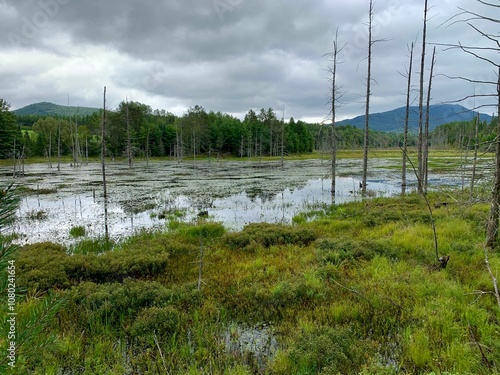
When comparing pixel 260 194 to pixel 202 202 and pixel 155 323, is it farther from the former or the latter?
pixel 155 323

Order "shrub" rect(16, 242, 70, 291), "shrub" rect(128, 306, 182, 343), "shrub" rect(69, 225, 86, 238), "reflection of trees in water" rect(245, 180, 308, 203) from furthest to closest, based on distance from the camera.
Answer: "reflection of trees in water" rect(245, 180, 308, 203) → "shrub" rect(69, 225, 86, 238) → "shrub" rect(16, 242, 70, 291) → "shrub" rect(128, 306, 182, 343)

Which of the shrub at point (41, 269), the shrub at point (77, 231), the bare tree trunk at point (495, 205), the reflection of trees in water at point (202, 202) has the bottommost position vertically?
the shrub at point (77, 231)

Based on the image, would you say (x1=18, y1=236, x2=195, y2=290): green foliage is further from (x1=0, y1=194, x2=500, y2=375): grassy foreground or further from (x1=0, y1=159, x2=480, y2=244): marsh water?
(x1=0, y1=159, x2=480, y2=244): marsh water

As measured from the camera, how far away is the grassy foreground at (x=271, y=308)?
4465mm

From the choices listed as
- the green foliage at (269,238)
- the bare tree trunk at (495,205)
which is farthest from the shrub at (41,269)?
the bare tree trunk at (495,205)

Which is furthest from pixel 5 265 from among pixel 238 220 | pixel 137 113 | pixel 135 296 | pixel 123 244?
pixel 137 113

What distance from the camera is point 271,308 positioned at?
638 centimetres

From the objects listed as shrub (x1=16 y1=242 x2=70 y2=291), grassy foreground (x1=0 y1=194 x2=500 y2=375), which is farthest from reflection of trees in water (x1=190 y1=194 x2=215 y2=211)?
shrub (x1=16 y1=242 x2=70 y2=291)

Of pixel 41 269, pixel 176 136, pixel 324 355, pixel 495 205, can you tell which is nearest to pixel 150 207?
pixel 41 269

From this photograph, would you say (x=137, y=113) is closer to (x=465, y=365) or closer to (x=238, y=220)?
(x=238, y=220)

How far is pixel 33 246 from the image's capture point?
1041 cm

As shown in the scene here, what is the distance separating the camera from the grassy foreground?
4465 millimetres

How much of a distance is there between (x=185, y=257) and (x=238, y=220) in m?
5.95

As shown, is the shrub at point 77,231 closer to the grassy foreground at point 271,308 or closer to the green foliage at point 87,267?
the grassy foreground at point 271,308
